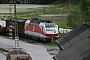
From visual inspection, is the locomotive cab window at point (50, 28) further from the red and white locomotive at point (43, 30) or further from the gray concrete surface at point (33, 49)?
the gray concrete surface at point (33, 49)

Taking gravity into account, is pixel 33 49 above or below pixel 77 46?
below

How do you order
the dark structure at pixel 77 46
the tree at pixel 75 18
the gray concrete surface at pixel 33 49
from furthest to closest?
the tree at pixel 75 18 → the gray concrete surface at pixel 33 49 → the dark structure at pixel 77 46

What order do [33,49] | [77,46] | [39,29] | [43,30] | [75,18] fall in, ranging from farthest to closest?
[75,18]
[39,29]
[43,30]
[33,49]
[77,46]

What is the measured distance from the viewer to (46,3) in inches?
5482

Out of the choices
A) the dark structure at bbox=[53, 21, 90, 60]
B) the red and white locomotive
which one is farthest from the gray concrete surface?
the dark structure at bbox=[53, 21, 90, 60]

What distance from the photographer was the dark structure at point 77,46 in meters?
16.3

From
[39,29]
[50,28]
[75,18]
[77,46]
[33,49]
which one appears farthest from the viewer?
[75,18]

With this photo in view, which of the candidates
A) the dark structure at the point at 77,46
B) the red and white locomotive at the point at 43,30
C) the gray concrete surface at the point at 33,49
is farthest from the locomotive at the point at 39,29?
the dark structure at the point at 77,46

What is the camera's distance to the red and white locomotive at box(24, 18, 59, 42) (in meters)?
Result: 46.2

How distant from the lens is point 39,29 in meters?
47.8

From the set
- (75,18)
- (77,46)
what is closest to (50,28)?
(75,18)

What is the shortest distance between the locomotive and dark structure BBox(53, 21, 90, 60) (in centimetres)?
2373

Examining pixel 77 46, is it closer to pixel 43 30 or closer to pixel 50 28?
pixel 50 28

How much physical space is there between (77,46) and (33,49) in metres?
23.7
